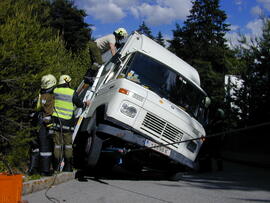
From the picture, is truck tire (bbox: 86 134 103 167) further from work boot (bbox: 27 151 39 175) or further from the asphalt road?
work boot (bbox: 27 151 39 175)

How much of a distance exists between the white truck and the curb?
18.0 inches

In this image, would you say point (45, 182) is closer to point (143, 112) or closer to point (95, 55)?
point (143, 112)

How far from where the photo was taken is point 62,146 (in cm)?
775

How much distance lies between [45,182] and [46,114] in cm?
142

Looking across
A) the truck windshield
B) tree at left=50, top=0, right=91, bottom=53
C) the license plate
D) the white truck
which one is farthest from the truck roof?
tree at left=50, top=0, right=91, bottom=53

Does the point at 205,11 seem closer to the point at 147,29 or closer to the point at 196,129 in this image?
the point at 147,29

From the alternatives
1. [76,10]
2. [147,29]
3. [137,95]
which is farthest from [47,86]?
[147,29]

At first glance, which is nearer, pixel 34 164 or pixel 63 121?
pixel 34 164

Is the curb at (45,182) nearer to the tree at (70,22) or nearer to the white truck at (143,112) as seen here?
the white truck at (143,112)

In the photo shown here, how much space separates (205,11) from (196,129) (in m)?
46.3

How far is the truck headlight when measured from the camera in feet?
24.9

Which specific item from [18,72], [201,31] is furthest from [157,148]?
[201,31]

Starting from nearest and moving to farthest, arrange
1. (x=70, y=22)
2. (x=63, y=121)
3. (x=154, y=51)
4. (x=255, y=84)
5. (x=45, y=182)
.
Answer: (x=45, y=182) < (x=63, y=121) < (x=154, y=51) < (x=255, y=84) < (x=70, y=22)

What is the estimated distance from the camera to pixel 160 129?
7.82 m
